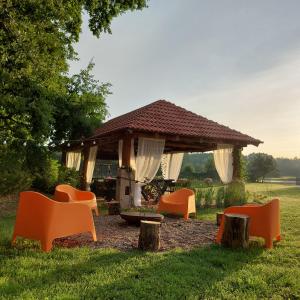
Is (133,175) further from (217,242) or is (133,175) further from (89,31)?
(217,242)

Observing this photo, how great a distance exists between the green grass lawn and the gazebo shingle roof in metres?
6.50

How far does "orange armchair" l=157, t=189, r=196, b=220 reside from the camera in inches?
355

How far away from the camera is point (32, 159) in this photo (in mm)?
13750

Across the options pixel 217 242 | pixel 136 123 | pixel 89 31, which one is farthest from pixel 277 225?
pixel 89 31

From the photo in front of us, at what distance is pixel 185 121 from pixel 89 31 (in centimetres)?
534

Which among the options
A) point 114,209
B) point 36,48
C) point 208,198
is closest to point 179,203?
point 114,209

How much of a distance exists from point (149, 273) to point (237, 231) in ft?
6.76

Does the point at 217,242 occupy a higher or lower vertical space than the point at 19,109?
lower

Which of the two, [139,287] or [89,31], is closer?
[139,287]

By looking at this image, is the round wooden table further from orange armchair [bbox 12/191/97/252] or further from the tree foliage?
the tree foliage

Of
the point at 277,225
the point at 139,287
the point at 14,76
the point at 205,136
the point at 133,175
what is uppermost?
the point at 14,76

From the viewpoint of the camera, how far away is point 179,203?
30.5 ft

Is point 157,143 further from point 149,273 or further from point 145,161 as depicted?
point 149,273

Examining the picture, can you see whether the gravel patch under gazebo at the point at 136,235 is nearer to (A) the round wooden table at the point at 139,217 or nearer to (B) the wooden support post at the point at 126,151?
(A) the round wooden table at the point at 139,217
